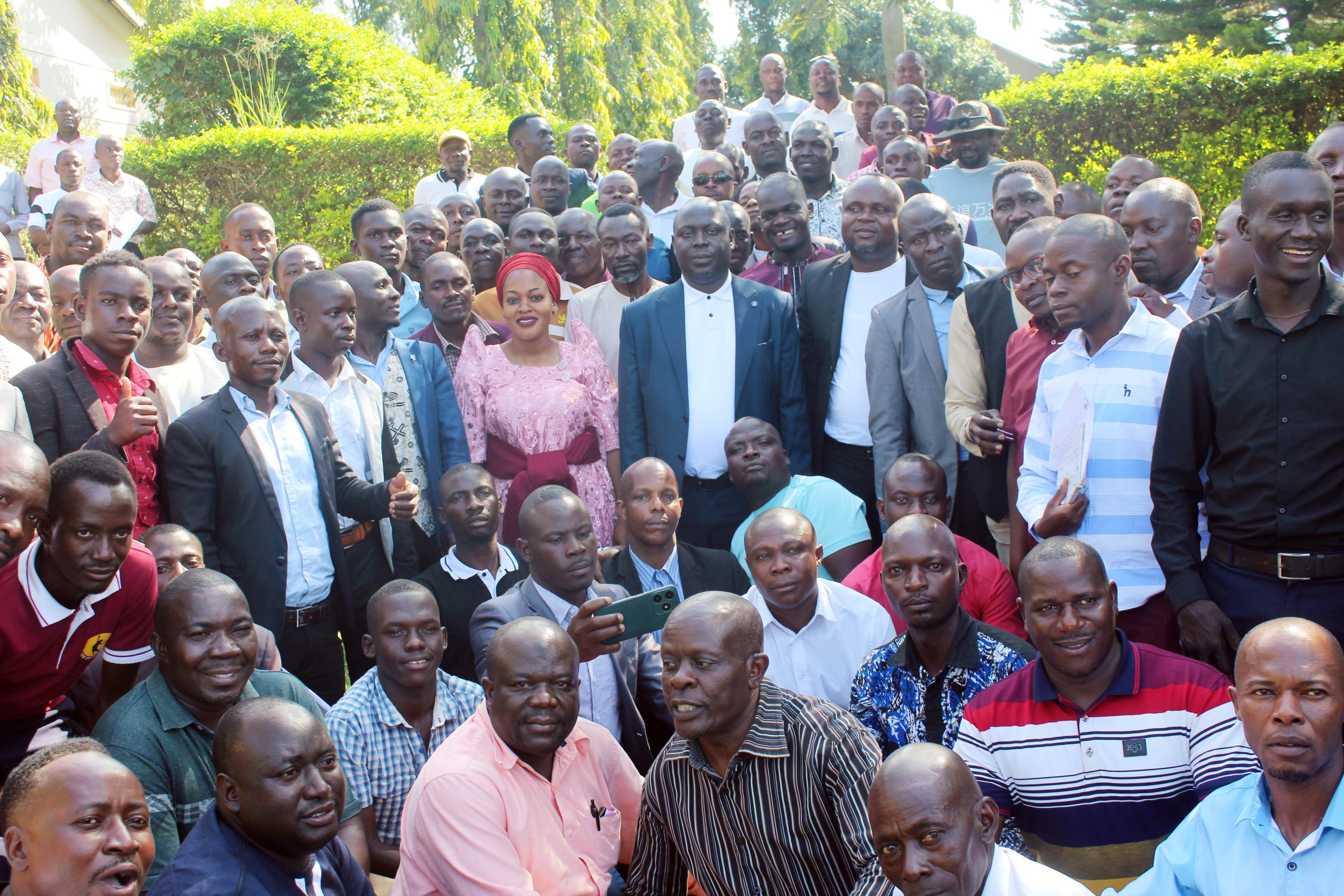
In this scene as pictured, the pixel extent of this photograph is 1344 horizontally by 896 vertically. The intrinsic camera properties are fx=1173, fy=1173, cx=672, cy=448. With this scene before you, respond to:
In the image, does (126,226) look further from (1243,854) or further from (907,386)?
(1243,854)

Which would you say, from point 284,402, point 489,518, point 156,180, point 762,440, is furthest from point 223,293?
point 156,180

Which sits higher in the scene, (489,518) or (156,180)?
(156,180)

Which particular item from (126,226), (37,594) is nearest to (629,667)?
(37,594)

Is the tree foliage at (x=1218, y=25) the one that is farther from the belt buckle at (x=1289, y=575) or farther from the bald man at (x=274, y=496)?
the bald man at (x=274, y=496)

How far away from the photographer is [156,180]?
13.1m

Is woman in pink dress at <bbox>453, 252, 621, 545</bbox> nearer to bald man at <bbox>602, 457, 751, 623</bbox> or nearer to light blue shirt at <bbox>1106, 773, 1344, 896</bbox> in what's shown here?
bald man at <bbox>602, 457, 751, 623</bbox>

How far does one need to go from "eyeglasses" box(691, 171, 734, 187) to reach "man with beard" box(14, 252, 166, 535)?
4318mm

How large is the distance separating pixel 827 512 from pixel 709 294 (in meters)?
1.44

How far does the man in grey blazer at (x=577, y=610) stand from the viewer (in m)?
4.69

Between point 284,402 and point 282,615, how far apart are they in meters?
0.93

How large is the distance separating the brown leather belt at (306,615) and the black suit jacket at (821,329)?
2.67 m

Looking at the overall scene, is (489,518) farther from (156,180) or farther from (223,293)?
(156,180)

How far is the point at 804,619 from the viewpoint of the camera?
15.8 feet

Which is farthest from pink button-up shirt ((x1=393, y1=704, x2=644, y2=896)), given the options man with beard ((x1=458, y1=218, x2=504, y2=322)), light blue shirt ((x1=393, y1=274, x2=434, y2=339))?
man with beard ((x1=458, y1=218, x2=504, y2=322))
